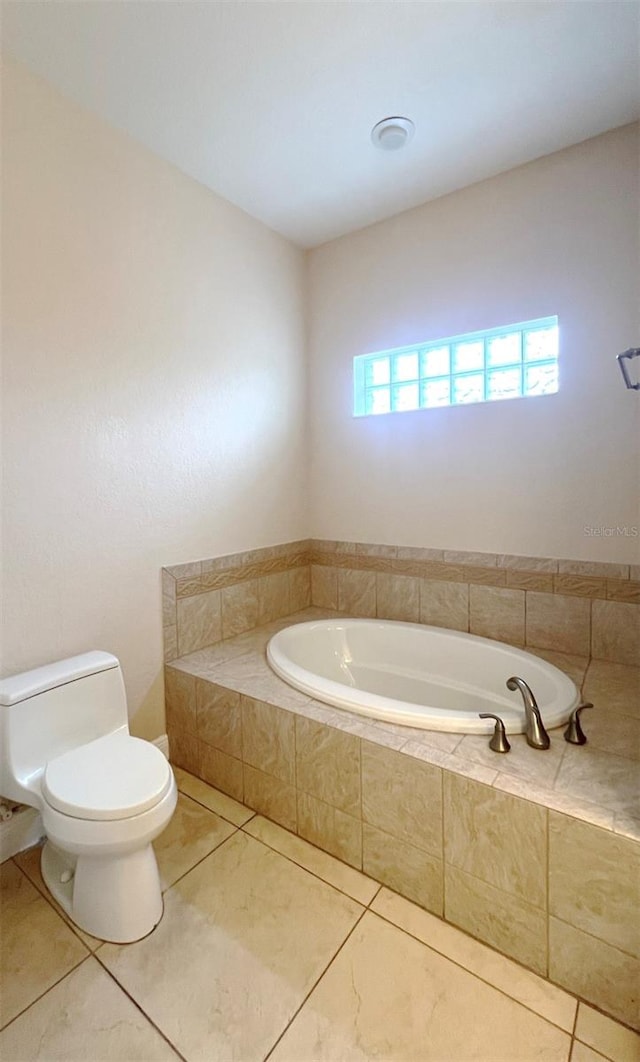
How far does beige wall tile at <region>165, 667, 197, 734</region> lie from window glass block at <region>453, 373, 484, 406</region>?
188cm

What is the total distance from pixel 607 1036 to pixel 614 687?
1025mm

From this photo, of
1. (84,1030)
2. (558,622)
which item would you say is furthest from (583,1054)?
(558,622)

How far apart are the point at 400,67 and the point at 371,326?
109 cm

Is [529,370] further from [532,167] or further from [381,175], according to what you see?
[381,175]

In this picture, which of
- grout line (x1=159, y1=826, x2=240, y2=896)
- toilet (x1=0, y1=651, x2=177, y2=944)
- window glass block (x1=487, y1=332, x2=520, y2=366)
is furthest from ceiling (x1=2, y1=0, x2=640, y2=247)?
grout line (x1=159, y1=826, x2=240, y2=896)

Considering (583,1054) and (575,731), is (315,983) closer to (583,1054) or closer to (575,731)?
(583,1054)

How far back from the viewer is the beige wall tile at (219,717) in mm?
1797

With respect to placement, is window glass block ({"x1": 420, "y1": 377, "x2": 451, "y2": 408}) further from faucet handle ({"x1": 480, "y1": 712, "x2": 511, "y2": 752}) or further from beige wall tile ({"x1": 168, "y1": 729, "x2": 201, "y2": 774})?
beige wall tile ({"x1": 168, "y1": 729, "x2": 201, "y2": 774})

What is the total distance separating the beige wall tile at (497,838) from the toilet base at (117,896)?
875 millimetres

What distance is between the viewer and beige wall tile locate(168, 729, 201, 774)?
6.46 feet

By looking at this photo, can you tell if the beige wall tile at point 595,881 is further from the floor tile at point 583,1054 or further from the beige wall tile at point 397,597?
the beige wall tile at point 397,597

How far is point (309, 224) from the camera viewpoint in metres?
2.50

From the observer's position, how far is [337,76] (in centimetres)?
158

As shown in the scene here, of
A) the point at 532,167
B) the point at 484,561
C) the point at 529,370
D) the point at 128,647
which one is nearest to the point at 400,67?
the point at 532,167
